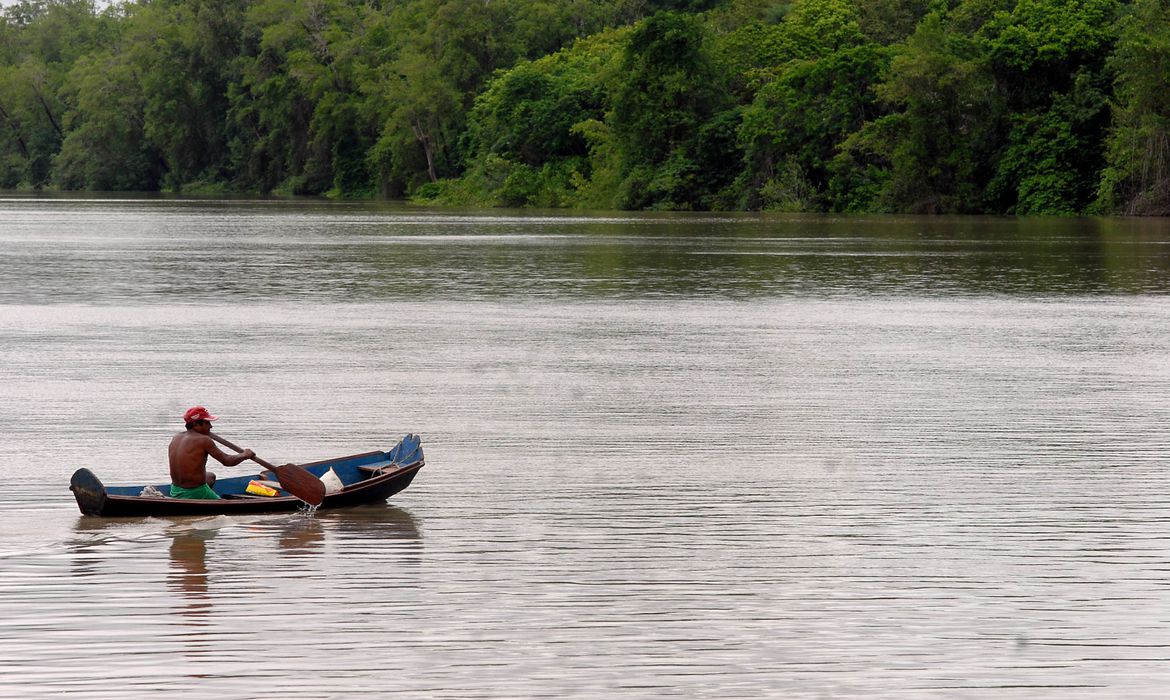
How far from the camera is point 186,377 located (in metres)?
20.8

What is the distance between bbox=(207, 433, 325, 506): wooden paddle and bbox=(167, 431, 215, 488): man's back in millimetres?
390

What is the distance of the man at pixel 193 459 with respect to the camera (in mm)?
12172

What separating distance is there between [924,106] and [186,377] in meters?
62.0

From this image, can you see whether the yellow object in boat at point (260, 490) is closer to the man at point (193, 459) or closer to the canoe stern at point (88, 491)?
the man at point (193, 459)

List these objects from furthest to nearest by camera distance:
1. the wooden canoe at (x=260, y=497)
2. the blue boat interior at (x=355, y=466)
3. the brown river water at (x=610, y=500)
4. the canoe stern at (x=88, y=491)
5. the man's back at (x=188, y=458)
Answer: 1. the blue boat interior at (x=355, y=466)
2. the man's back at (x=188, y=458)
3. the wooden canoe at (x=260, y=497)
4. the canoe stern at (x=88, y=491)
5. the brown river water at (x=610, y=500)

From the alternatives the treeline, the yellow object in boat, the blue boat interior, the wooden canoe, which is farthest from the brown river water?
the treeline

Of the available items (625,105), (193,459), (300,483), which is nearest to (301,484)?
(300,483)

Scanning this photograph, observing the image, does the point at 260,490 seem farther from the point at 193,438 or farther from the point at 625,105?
the point at 625,105

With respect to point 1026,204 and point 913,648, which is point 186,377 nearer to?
point 913,648

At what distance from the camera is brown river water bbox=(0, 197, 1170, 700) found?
883 cm

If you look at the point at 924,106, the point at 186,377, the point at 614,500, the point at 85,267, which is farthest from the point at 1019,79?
the point at 614,500

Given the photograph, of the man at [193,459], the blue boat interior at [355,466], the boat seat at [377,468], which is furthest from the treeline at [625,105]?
the man at [193,459]

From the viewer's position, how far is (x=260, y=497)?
40.8 ft

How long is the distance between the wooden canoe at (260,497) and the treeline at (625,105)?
2530 inches
